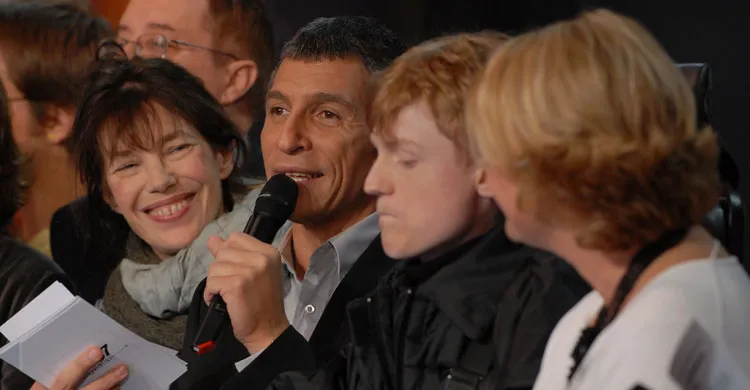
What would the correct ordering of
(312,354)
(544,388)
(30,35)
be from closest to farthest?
(544,388) < (312,354) < (30,35)

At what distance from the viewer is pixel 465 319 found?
1.41 meters

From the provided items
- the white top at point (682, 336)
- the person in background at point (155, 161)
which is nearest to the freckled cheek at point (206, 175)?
the person in background at point (155, 161)

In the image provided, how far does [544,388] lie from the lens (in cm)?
123

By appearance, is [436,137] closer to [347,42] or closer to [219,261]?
[219,261]

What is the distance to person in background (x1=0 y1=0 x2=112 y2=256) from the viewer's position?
111 inches

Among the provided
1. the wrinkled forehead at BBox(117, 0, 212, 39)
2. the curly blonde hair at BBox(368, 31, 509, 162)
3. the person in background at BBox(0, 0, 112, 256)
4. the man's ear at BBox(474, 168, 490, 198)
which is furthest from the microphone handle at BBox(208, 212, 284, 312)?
the person in background at BBox(0, 0, 112, 256)

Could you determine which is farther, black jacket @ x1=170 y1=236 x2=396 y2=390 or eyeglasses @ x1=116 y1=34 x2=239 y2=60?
eyeglasses @ x1=116 y1=34 x2=239 y2=60

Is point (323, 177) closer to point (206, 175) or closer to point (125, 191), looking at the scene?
point (206, 175)

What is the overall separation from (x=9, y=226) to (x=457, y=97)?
1860 millimetres

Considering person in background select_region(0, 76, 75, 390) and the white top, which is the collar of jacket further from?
person in background select_region(0, 76, 75, 390)

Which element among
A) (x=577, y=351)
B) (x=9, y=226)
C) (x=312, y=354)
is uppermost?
(x=577, y=351)

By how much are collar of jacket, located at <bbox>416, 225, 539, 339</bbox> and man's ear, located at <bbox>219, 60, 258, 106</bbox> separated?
1205 millimetres

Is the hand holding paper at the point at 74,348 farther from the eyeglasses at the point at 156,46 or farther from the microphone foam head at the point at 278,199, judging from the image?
the eyeglasses at the point at 156,46

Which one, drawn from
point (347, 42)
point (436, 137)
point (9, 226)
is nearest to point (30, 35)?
point (9, 226)
